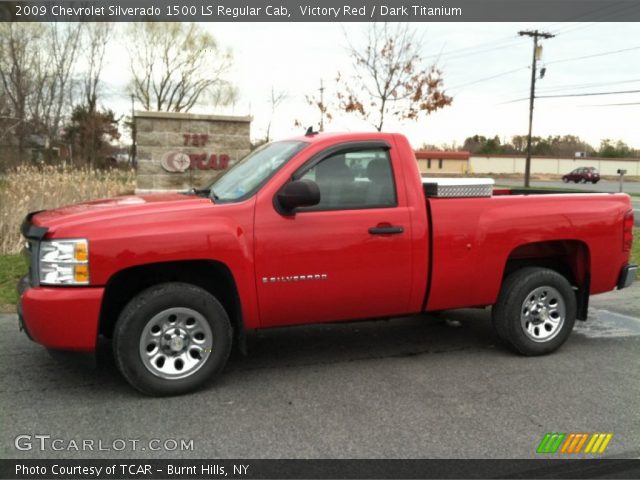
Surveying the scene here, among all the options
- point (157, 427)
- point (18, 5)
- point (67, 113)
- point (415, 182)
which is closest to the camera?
point (157, 427)

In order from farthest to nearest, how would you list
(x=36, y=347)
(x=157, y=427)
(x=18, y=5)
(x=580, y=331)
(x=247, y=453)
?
(x=18, y=5), (x=580, y=331), (x=36, y=347), (x=157, y=427), (x=247, y=453)

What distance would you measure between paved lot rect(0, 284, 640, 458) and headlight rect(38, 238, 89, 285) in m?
0.64

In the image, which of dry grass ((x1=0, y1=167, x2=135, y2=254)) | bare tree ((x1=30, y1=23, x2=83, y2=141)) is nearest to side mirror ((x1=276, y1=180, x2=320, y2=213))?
dry grass ((x1=0, y1=167, x2=135, y2=254))

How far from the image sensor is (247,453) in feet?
11.5

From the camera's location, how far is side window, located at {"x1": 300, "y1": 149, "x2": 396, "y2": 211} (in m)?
4.73

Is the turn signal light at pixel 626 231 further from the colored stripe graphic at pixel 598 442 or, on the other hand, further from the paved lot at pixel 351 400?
the colored stripe graphic at pixel 598 442

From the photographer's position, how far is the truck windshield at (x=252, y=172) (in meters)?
4.64

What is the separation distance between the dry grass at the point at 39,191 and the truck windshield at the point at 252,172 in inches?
230

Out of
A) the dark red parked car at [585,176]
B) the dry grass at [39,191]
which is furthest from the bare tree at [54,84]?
the dark red parked car at [585,176]

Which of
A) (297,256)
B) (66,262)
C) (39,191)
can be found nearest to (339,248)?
(297,256)

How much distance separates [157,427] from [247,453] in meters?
0.68

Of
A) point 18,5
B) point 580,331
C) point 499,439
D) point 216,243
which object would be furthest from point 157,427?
point 18,5

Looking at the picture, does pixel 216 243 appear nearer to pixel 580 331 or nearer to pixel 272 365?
pixel 272 365

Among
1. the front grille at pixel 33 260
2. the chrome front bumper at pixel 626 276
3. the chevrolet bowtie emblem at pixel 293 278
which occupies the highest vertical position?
Answer: the front grille at pixel 33 260
